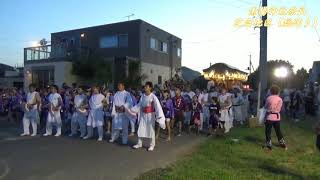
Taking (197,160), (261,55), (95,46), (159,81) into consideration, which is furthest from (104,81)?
(197,160)

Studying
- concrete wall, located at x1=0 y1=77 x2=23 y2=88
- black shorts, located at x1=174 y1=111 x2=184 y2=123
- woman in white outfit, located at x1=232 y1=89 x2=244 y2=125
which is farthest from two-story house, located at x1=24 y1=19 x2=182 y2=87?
black shorts, located at x1=174 y1=111 x2=184 y2=123

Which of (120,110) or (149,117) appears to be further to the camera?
(120,110)

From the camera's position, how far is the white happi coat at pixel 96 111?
48.7 feet

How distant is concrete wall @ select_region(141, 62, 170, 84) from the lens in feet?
123

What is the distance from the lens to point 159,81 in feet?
136

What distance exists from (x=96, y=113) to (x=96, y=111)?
2.6 inches

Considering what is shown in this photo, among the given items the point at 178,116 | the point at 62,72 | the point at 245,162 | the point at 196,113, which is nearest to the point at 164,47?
the point at 62,72

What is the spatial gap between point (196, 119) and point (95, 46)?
22865 mm

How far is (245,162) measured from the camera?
10.6 m

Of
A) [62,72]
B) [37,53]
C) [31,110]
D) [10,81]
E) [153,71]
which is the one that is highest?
[37,53]

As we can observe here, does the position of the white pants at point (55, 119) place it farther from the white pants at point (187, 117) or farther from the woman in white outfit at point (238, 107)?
the woman in white outfit at point (238, 107)

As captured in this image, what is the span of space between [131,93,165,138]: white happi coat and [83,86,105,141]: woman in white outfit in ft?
7.95

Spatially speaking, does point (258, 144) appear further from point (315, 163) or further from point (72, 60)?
point (72, 60)

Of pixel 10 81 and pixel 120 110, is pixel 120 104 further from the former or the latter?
pixel 10 81
